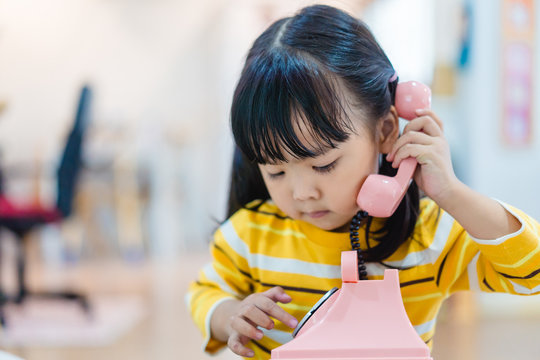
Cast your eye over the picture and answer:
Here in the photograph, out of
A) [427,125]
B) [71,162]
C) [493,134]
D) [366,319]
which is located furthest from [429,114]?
[71,162]

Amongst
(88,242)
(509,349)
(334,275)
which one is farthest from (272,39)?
(88,242)

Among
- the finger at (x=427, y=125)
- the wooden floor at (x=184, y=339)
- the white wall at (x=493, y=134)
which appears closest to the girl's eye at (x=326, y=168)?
the finger at (x=427, y=125)

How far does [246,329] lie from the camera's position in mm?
634

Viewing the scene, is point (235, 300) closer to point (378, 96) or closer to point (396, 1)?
point (378, 96)

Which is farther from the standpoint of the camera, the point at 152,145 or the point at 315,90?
the point at 152,145

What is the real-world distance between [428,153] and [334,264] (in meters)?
0.18

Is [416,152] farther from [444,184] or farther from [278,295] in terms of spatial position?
[278,295]

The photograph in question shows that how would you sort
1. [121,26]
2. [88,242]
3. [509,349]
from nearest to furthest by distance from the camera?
[509,349]
[88,242]
[121,26]

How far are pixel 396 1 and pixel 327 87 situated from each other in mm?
2943

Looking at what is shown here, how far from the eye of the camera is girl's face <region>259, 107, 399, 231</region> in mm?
646

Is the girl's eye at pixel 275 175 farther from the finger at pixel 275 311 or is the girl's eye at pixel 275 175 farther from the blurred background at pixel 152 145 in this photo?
the blurred background at pixel 152 145

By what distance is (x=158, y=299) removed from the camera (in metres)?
2.76

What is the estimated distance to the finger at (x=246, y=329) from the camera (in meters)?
0.63

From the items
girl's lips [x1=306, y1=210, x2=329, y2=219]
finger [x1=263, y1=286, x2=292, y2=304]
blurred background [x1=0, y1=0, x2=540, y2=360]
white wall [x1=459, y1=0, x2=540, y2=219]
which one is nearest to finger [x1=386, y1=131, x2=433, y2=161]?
girl's lips [x1=306, y1=210, x2=329, y2=219]
